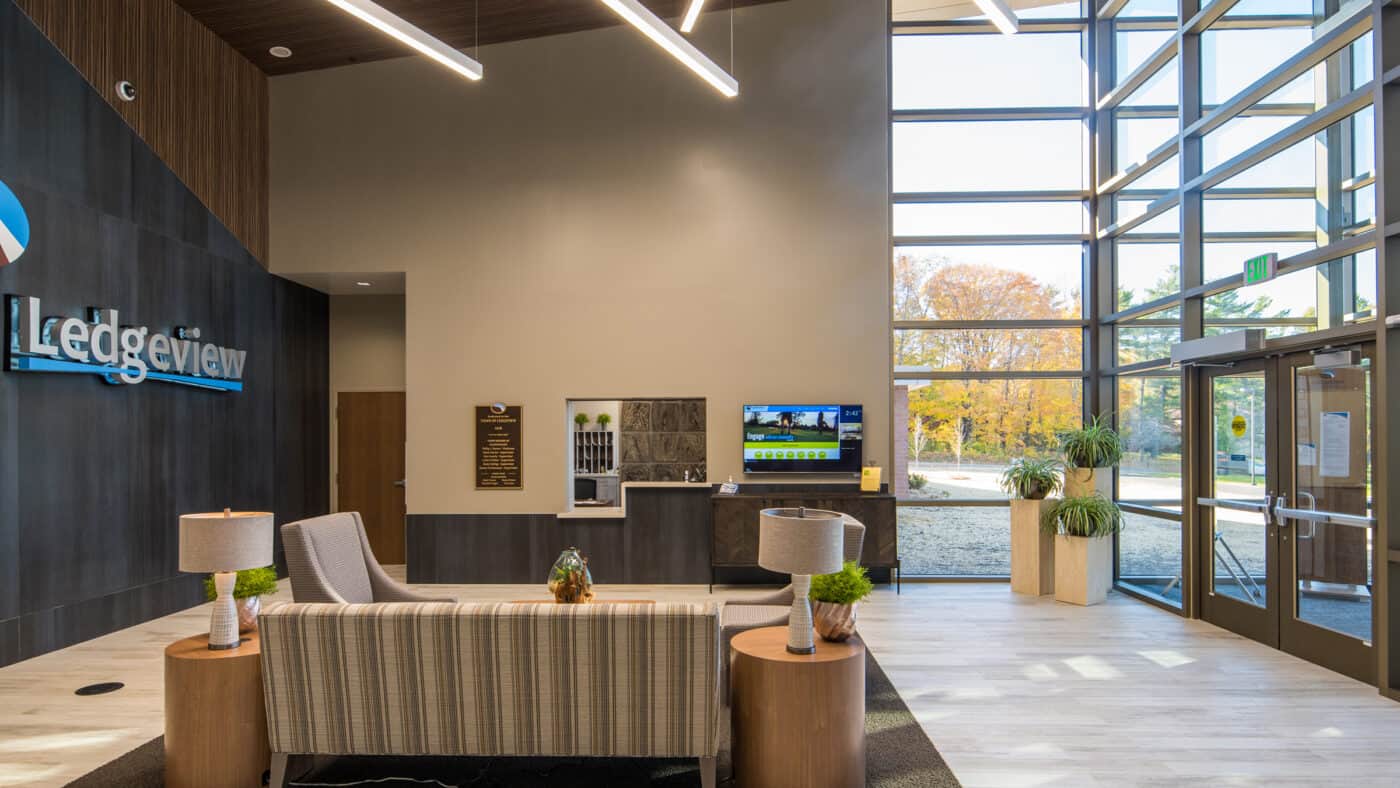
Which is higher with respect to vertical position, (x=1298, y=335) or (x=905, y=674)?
(x=1298, y=335)

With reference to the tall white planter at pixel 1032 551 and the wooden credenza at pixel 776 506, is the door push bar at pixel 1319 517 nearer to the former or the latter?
the tall white planter at pixel 1032 551

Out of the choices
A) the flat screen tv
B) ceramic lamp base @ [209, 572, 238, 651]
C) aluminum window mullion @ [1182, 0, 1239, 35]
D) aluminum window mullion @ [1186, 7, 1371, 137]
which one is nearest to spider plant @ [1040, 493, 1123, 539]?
the flat screen tv

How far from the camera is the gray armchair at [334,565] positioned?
432cm

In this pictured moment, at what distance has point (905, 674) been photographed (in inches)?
203

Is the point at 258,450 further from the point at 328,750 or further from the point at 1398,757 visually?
the point at 1398,757

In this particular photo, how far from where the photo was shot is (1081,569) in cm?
718

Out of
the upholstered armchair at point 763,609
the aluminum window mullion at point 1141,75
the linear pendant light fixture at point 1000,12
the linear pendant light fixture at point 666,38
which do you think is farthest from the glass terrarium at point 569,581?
the aluminum window mullion at point 1141,75

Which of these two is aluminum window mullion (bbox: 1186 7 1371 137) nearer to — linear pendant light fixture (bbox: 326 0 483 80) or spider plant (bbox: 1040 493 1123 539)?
spider plant (bbox: 1040 493 1123 539)

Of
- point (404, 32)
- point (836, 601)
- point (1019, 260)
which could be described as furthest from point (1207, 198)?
point (404, 32)

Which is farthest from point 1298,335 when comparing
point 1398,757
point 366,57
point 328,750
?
point 366,57

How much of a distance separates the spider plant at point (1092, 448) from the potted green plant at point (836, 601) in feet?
15.8

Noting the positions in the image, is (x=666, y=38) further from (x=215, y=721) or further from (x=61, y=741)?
(x=61, y=741)

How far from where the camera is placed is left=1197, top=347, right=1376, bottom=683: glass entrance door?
5.09m

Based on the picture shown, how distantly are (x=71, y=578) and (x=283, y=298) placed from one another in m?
3.61
